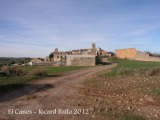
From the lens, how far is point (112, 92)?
12.2 metres

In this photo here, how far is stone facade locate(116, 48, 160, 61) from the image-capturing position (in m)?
62.2

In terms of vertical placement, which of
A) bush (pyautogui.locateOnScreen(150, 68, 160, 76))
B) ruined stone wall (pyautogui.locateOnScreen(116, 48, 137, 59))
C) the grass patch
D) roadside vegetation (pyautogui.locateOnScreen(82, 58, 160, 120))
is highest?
ruined stone wall (pyautogui.locateOnScreen(116, 48, 137, 59))

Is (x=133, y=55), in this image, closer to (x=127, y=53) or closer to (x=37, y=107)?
(x=127, y=53)

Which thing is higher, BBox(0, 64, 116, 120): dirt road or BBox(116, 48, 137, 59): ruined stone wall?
BBox(116, 48, 137, 59): ruined stone wall

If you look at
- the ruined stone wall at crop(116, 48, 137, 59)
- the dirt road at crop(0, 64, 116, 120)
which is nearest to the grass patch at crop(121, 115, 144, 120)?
the dirt road at crop(0, 64, 116, 120)

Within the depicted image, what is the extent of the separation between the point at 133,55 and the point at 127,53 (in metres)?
3.69

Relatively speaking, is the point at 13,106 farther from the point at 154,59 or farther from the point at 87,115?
the point at 154,59

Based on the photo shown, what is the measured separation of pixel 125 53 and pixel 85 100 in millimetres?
66130

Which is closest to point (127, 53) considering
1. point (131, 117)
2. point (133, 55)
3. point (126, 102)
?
point (133, 55)

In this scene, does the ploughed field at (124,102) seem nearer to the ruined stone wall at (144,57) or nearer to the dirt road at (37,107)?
the dirt road at (37,107)

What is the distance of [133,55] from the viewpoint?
69.5 meters

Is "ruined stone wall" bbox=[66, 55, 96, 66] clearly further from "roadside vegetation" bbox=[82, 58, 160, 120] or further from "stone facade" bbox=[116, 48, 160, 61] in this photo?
"roadside vegetation" bbox=[82, 58, 160, 120]

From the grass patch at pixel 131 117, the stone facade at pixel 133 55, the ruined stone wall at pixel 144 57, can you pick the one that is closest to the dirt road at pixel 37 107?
the grass patch at pixel 131 117

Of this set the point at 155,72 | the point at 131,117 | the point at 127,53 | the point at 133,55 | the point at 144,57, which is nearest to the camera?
the point at 131,117
